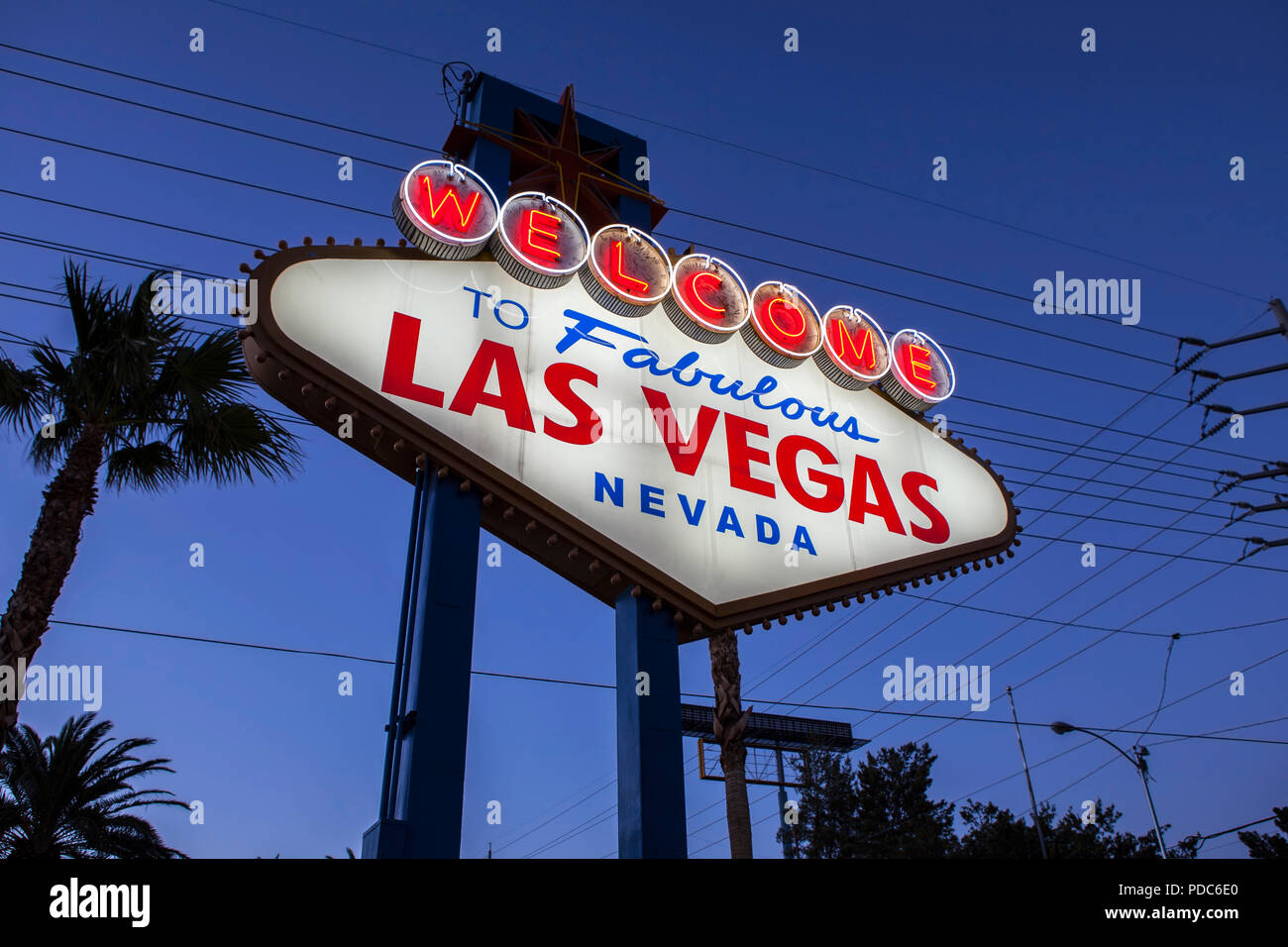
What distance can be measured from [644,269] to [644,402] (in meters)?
1.97

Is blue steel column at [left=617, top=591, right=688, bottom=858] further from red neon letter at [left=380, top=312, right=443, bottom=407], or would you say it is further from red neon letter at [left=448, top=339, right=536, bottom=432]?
red neon letter at [left=380, top=312, right=443, bottom=407]

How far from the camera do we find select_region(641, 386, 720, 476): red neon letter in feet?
37.6

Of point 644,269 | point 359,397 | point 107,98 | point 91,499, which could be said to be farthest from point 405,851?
point 107,98

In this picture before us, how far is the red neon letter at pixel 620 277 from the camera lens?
39.6ft

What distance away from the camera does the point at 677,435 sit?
11.6 meters

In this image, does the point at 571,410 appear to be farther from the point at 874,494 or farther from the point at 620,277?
the point at 874,494

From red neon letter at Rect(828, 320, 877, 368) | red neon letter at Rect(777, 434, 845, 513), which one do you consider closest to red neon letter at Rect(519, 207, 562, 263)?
red neon letter at Rect(777, 434, 845, 513)

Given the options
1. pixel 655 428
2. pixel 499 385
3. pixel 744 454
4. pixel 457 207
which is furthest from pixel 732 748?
pixel 457 207

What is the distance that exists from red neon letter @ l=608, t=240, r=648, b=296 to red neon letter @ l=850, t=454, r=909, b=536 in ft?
12.2

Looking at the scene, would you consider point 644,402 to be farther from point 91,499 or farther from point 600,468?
point 91,499

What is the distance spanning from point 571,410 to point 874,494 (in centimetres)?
453

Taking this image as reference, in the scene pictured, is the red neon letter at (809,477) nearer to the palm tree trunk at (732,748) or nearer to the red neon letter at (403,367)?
the palm tree trunk at (732,748)
